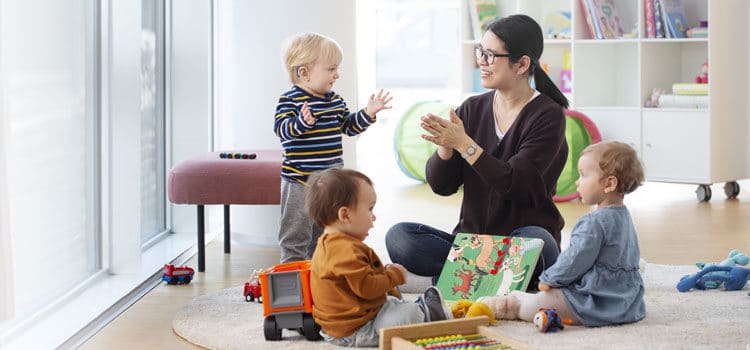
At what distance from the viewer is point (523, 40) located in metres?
3.22

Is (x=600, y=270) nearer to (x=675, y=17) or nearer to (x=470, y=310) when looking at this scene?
(x=470, y=310)

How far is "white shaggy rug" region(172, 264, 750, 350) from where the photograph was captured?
264cm

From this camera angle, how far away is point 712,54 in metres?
5.55

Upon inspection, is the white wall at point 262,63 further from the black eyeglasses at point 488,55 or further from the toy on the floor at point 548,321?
the toy on the floor at point 548,321

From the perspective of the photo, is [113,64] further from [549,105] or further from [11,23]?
[549,105]

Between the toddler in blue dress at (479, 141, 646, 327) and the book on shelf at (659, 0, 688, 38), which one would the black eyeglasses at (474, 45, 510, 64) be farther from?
the book on shelf at (659, 0, 688, 38)

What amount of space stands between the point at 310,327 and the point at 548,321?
0.60 meters

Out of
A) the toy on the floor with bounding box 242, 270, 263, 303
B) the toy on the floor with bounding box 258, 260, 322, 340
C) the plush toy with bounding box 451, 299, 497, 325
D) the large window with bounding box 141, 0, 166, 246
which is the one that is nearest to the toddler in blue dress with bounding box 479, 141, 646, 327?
the plush toy with bounding box 451, 299, 497, 325

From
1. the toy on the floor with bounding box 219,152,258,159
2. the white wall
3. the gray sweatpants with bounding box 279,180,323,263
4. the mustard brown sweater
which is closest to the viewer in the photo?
the mustard brown sweater

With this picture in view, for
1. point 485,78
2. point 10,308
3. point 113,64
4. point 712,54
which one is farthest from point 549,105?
point 712,54

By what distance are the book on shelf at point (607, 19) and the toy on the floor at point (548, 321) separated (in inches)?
137

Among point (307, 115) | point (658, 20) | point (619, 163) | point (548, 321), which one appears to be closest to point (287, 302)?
point (548, 321)

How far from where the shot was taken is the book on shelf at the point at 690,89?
221 inches

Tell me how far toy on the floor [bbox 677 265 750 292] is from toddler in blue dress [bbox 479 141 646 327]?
1.79 feet
